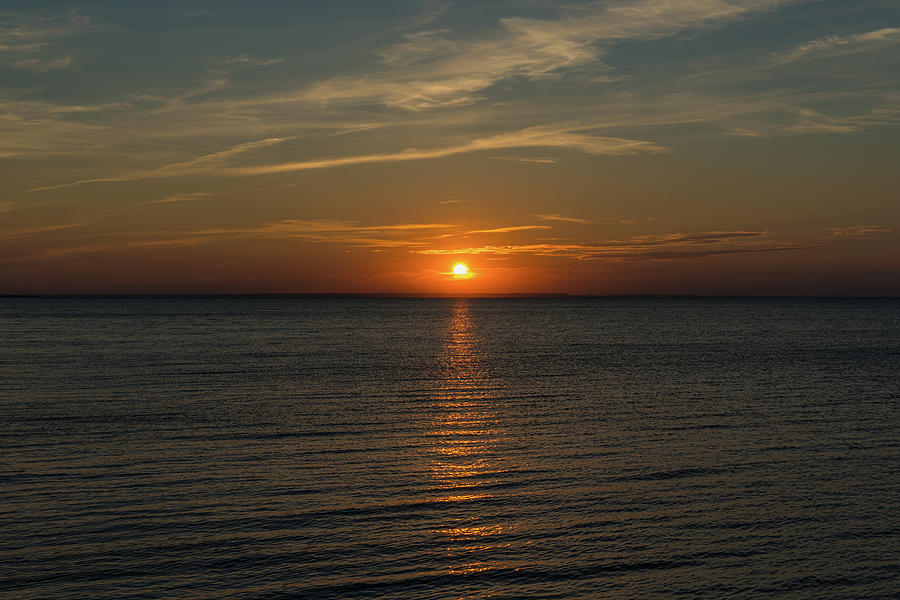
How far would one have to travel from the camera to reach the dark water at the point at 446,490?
15.4 meters

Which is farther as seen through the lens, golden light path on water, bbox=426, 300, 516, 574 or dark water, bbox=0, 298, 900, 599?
golden light path on water, bbox=426, 300, 516, 574

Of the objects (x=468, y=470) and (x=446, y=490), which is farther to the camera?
(x=468, y=470)

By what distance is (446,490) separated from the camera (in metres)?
21.9

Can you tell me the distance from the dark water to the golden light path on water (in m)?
0.09

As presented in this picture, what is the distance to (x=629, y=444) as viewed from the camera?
2844cm

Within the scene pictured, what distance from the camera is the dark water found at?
15.4 metres

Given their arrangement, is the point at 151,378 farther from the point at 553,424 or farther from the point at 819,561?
the point at 819,561

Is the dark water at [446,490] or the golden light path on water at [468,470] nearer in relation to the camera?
the dark water at [446,490]

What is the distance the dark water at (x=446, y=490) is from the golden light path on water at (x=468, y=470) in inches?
3.6

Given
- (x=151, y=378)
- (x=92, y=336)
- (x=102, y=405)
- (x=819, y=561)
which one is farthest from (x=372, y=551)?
(x=92, y=336)

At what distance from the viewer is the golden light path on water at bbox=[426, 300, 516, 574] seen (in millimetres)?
16875

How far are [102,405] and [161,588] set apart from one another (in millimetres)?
25470

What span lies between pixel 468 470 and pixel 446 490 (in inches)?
102

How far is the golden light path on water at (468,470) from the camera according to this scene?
664 inches
